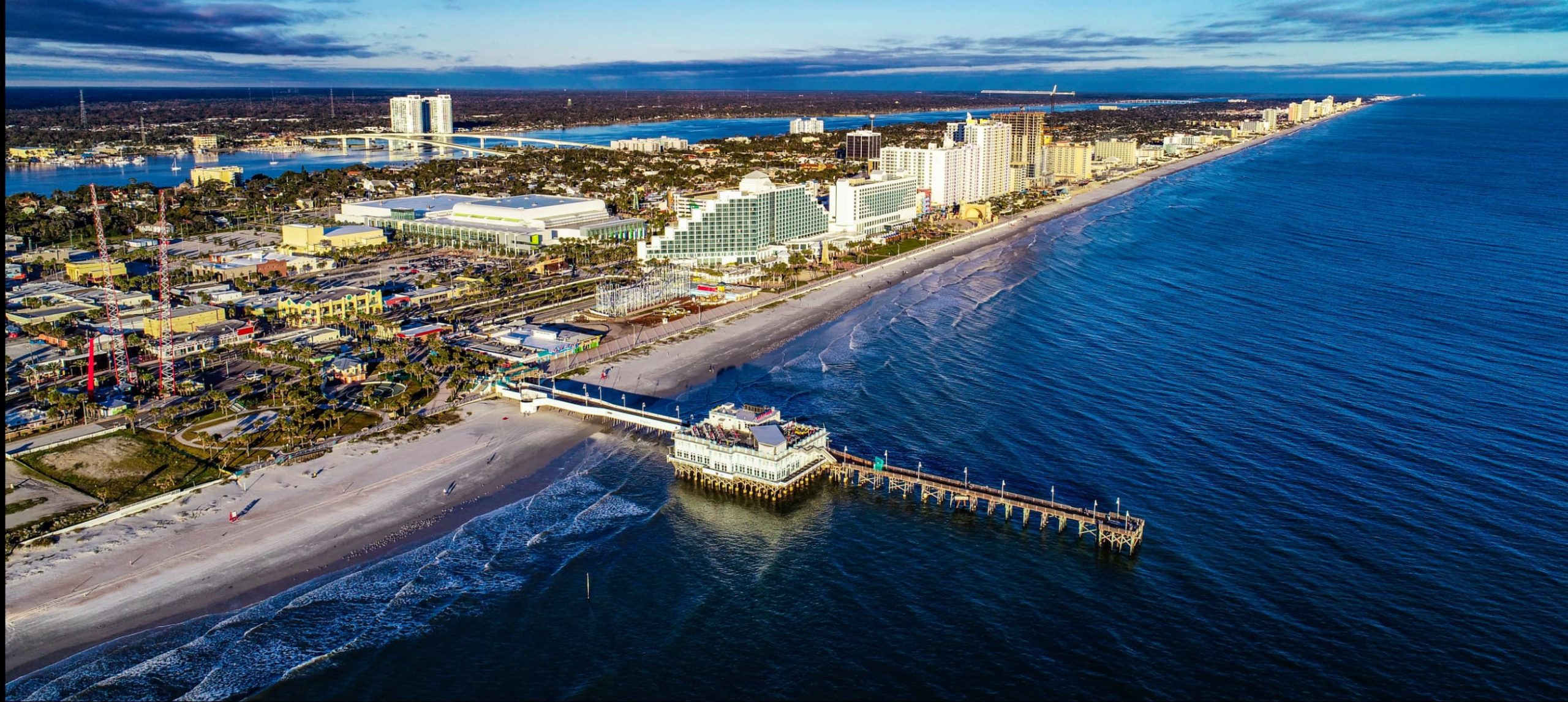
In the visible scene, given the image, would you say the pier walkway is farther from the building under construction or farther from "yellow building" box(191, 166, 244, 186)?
"yellow building" box(191, 166, 244, 186)

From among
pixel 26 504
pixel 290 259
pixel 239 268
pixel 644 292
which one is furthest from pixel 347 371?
pixel 290 259

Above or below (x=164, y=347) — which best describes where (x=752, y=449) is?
below

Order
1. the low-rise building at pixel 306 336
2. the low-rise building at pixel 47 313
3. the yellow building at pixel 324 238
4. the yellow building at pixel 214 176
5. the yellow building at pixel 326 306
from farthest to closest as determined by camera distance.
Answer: the yellow building at pixel 214 176 → the yellow building at pixel 324 238 → the yellow building at pixel 326 306 → the low-rise building at pixel 47 313 → the low-rise building at pixel 306 336

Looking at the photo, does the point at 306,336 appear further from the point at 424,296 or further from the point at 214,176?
the point at 214,176

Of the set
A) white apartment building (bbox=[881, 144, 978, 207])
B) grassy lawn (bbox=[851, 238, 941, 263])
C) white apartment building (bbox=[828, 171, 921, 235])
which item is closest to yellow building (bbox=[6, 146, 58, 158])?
white apartment building (bbox=[881, 144, 978, 207])

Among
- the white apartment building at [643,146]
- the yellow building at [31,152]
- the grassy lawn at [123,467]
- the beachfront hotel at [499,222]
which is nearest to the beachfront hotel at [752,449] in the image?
the grassy lawn at [123,467]

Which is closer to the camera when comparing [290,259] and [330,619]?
[330,619]

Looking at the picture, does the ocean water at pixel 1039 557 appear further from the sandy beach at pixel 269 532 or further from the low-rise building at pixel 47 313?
the low-rise building at pixel 47 313
